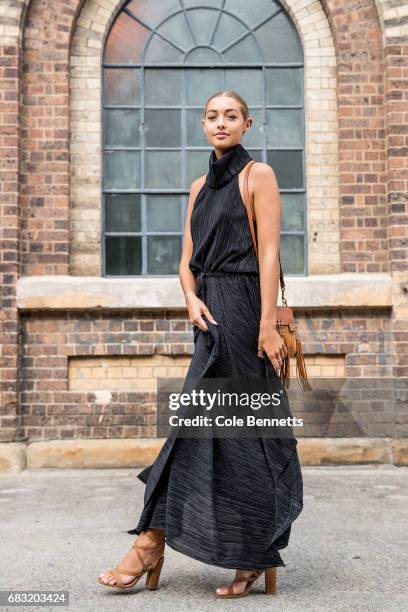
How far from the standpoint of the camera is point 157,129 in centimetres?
791

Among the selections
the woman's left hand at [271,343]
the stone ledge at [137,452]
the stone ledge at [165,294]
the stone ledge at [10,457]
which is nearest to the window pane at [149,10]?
the stone ledge at [165,294]

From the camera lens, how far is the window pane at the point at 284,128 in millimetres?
7934

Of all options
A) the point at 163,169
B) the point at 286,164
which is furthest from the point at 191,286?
the point at 286,164

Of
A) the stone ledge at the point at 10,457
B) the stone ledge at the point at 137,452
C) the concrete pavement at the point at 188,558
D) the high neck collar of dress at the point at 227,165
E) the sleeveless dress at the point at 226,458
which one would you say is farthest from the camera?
the stone ledge at the point at 137,452

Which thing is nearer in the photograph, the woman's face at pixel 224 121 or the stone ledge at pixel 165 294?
the woman's face at pixel 224 121

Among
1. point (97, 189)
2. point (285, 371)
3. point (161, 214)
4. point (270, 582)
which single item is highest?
point (97, 189)

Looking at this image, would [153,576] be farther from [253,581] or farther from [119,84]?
[119,84]

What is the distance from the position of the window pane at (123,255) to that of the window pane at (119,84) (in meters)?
1.31

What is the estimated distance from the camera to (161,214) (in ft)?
25.9

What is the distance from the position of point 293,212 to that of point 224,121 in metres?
4.35

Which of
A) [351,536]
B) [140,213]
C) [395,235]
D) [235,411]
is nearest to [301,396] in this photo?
[395,235]

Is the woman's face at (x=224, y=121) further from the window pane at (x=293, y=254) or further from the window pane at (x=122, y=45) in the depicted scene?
the window pane at (x=122, y=45)

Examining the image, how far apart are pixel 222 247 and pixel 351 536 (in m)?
2.13

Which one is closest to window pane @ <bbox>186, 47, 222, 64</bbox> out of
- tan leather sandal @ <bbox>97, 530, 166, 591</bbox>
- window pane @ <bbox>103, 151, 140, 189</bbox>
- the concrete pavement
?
window pane @ <bbox>103, 151, 140, 189</bbox>
